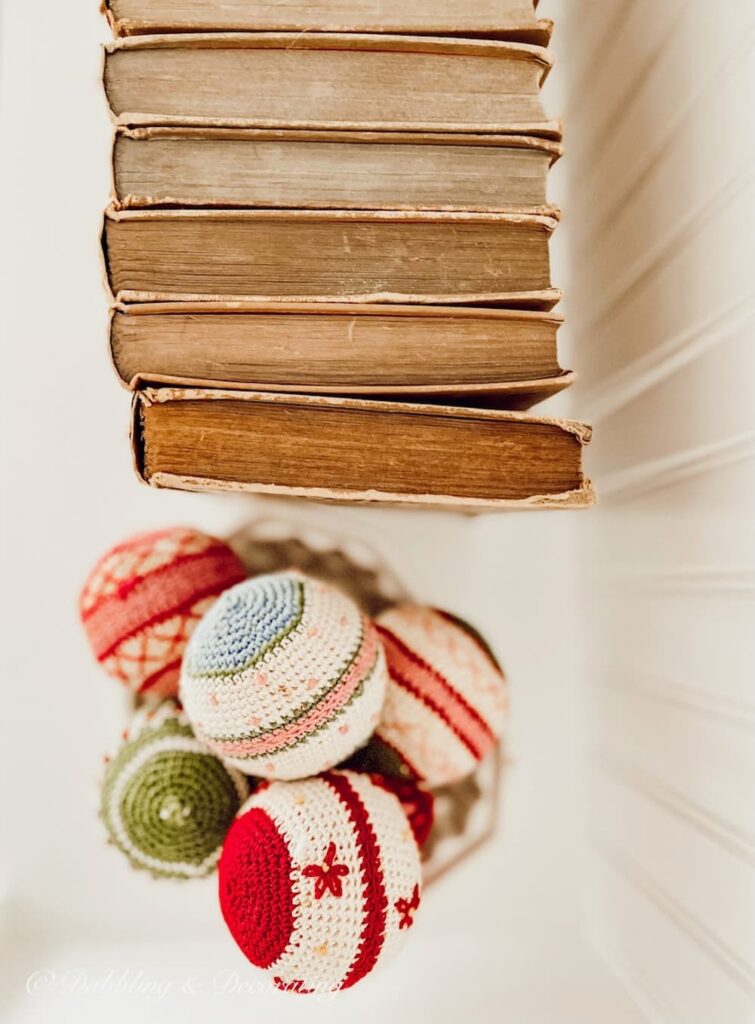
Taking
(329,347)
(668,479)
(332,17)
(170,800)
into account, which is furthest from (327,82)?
(170,800)

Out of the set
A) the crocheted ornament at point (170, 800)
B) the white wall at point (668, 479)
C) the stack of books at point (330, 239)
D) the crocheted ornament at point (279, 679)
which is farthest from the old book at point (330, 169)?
the crocheted ornament at point (170, 800)

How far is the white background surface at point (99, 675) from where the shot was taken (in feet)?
2.43

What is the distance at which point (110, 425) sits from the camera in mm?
788

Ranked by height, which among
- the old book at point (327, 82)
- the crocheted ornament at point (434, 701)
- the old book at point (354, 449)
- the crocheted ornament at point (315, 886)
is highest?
the old book at point (327, 82)

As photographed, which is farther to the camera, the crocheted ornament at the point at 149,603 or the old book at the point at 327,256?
the crocheted ornament at the point at 149,603

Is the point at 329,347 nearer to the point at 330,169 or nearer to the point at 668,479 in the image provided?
the point at 330,169

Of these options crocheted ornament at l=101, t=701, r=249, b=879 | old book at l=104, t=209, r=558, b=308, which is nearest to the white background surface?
crocheted ornament at l=101, t=701, r=249, b=879

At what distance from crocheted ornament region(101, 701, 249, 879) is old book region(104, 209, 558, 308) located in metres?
0.35

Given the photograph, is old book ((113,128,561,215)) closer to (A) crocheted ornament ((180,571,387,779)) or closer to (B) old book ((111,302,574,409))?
(B) old book ((111,302,574,409))

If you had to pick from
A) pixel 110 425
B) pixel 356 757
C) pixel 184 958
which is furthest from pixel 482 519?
pixel 184 958

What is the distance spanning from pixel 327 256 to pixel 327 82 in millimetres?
116

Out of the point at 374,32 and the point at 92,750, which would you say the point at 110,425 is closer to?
the point at 92,750

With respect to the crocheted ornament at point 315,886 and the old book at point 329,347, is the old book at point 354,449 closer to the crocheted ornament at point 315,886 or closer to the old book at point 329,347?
the old book at point 329,347

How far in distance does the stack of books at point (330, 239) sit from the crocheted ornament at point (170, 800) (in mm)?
238
